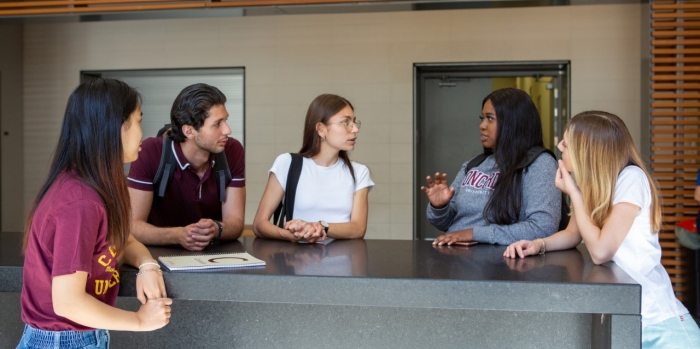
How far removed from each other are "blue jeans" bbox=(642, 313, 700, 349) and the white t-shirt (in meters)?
1.37

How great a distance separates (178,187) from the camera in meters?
2.75

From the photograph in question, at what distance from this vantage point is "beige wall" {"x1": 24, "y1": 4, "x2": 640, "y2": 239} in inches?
243

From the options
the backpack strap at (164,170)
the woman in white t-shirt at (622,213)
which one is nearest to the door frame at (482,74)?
the backpack strap at (164,170)

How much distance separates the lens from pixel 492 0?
14.4 feet

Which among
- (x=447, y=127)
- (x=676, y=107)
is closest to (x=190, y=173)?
(x=676, y=107)

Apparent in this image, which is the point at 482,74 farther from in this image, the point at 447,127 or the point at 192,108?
the point at 192,108

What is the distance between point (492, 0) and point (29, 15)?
347cm

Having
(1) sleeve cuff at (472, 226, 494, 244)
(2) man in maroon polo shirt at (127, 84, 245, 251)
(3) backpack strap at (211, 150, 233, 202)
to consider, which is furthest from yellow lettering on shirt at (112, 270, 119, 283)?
(1) sleeve cuff at (472, 226, 494, 244)

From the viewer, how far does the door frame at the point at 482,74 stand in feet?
20.7

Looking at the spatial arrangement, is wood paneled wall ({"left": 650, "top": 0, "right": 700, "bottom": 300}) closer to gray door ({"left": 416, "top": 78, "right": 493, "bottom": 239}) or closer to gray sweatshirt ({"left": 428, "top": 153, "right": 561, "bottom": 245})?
gray door ({"left": 416, "top": 78, "right": 493, "bottom": 239})

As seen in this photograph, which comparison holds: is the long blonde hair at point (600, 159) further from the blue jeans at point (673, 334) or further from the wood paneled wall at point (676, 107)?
the wood paneled wall at point (676, 107)

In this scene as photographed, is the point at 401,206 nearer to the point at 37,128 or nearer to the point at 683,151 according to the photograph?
the point at 683,151

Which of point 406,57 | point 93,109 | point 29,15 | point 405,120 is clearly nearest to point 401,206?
point 405,120

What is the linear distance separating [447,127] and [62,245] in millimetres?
5418
